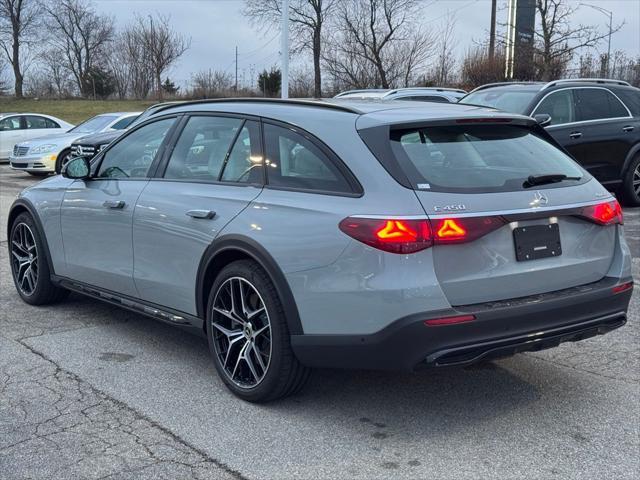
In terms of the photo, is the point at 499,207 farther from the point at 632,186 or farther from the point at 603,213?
the point at 632,186

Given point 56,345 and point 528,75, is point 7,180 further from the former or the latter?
point 528,75

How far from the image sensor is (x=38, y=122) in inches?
849

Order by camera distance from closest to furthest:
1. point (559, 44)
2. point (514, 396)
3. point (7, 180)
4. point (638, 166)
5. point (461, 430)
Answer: point (461, 430)
point (514, 396)
point (638, 166)
point (7, 180)
point (559, 44)

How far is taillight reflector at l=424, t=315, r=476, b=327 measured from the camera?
11.1 ft

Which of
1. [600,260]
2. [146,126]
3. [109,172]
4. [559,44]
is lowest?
[600,260]

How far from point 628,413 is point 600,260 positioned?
820 millimetres

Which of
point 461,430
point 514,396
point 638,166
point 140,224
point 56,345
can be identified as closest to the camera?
point 461,430

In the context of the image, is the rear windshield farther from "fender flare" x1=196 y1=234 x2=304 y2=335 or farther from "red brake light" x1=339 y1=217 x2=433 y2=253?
"fender flare" x1=196 y1=234 x2=304 y2=335

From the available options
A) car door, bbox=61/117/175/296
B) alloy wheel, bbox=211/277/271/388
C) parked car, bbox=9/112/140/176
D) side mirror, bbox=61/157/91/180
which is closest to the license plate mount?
alloy wheel, bbox=211/277/271/388

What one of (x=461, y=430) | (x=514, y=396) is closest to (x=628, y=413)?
(x=514, y=396)

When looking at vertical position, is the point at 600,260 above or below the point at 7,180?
above

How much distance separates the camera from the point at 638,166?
1106 cm

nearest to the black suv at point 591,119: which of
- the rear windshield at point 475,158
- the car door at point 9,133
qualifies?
the rear windshield at point 475,158

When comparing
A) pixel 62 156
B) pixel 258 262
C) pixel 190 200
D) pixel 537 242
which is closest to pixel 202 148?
pixel 190 200
